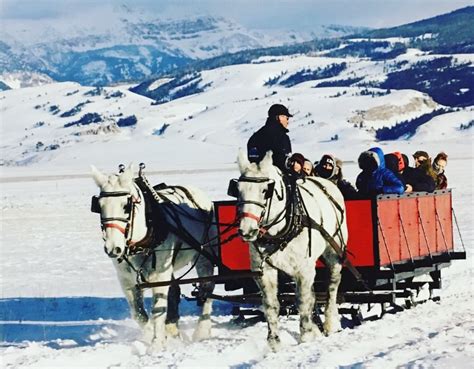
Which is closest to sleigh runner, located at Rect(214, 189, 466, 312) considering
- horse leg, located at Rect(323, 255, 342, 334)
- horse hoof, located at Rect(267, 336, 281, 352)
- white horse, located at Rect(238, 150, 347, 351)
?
horse leg, located at Rect(323, 255, 342, 334)

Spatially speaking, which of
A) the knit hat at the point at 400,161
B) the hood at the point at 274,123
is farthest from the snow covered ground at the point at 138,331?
the hood at the point at 274,123

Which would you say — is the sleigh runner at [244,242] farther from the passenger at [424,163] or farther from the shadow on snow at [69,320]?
the shadow on snow at [69,320]

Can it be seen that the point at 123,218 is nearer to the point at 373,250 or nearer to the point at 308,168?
the point at 373,250

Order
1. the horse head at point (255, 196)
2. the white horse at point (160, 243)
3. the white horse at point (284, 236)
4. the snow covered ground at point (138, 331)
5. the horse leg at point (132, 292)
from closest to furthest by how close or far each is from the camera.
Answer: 1. the snow covered ground at point (138, 331)
2. the horse head at point (255, 196)
3. the white horse at point (284, 236)
4. the white horse at point (160, 243)
5. the horse leg at point (132, 292)

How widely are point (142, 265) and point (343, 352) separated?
256 cm

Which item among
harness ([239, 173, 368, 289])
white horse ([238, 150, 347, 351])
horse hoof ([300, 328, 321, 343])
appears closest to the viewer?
white horse ([238, 150, 347, 351])

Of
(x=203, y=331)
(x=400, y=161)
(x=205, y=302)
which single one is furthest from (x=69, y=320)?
(x=400, y=161)

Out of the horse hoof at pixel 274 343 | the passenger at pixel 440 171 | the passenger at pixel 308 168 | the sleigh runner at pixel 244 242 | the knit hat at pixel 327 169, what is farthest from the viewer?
the passenger at pixel 440 171

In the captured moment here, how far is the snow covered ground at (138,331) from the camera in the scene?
8859 millimetres

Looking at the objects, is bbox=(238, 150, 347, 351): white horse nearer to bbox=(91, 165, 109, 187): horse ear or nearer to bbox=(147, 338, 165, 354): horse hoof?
bbox=(147, 338, 165, 354): horse hoof

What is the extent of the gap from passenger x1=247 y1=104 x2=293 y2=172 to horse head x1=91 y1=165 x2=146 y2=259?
62.9 inches

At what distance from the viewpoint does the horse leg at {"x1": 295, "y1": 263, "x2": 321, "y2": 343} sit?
1013 centimetres

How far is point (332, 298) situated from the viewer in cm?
1139

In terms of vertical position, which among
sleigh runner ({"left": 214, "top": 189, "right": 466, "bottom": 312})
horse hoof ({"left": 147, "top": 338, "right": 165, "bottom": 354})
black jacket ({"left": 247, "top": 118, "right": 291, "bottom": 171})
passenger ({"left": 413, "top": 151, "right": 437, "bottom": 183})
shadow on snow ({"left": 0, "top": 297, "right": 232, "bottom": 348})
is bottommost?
shadow on snow ({"left": 0, "top": 297, "right": 232, "bottom": 348})
